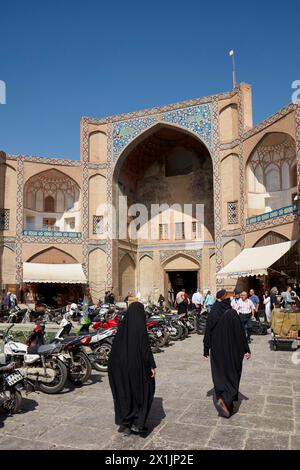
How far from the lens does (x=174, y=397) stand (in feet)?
16.4

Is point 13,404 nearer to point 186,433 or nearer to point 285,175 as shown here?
point 186,433

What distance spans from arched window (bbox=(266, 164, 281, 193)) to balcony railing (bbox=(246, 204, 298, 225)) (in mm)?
1745

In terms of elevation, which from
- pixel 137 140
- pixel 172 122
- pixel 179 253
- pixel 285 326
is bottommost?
pixel 285 326

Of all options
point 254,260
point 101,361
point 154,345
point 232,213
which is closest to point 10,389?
point 101,361

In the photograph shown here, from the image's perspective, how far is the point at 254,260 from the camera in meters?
16.6

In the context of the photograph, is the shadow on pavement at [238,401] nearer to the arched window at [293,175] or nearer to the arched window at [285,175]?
the arched window at [293,175]

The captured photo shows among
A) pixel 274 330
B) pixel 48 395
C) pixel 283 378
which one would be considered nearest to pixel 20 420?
pixel 48 395

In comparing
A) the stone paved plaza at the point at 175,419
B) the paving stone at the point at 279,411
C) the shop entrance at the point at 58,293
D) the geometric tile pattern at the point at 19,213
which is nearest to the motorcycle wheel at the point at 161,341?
the stone paved plaza at the point at 175,419

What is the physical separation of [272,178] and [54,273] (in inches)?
439

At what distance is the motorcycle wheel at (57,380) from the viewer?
5.23m

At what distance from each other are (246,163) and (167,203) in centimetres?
598

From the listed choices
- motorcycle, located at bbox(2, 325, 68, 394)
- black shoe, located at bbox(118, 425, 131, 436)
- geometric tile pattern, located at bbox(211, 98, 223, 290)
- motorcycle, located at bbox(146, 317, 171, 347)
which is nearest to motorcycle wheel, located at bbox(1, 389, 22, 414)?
motorcycle, located at bbox(2, 325, 68, 394)

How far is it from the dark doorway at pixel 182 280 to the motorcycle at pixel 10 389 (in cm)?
1886
